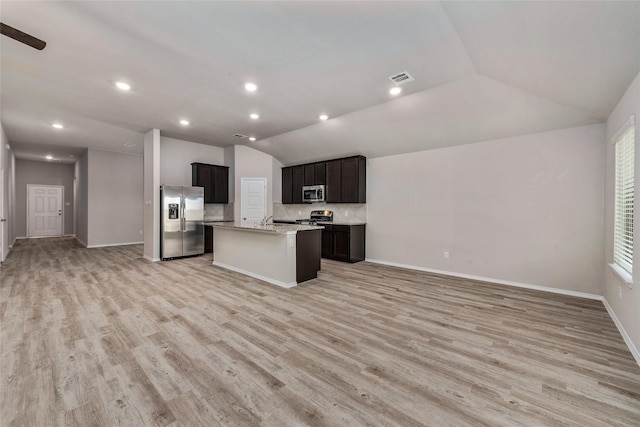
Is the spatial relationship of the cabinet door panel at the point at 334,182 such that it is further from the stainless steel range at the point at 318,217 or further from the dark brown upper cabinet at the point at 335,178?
the stainless steel range at the point at 318,217

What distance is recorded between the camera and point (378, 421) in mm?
1598

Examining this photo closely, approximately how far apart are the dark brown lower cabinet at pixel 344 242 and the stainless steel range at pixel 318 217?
611 millimetres

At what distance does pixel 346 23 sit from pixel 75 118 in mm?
5995

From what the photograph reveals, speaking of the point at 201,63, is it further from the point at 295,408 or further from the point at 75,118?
the point at 75,118

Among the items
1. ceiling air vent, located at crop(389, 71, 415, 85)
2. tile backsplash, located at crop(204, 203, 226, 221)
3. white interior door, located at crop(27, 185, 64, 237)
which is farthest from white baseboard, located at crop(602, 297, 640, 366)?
white interior door, located at crop(27, 185, 64, 237)

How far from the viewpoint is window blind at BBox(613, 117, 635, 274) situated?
2.75m

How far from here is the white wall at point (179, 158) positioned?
6.99 m

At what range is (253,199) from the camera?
790cm

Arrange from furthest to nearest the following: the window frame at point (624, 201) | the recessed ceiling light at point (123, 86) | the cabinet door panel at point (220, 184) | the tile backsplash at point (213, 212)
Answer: the tile backsplash at point (213, 212)
the cabinet door panel at point (220, 184)
the recessed ceiling light at point (123, 86)
the window frame at point (624, 201)

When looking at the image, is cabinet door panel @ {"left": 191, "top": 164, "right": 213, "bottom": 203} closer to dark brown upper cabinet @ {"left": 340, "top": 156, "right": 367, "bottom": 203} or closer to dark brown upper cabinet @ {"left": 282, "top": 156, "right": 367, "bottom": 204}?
dark brown upper cabinet @ {"left": 282, "top": 156, "right": 367, "bottom": 204}

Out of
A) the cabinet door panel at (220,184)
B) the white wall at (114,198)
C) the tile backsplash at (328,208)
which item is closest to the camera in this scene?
the tile backsplash at (328,208)

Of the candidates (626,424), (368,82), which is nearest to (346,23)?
(368,82)

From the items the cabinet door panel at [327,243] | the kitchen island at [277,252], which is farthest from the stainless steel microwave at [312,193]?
the kitchen island at [277,252]

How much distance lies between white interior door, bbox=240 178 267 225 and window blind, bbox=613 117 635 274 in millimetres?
7048
